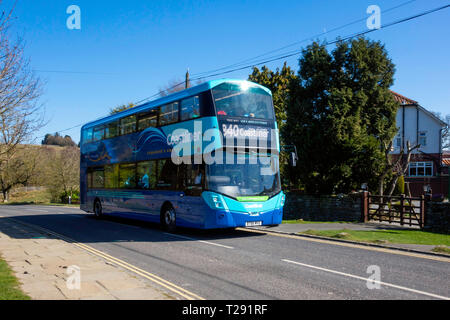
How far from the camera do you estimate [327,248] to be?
11398mm

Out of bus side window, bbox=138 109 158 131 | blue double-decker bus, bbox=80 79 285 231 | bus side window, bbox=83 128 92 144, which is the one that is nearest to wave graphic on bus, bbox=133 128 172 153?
blue double-decker bus, bbox=80 79 285 231

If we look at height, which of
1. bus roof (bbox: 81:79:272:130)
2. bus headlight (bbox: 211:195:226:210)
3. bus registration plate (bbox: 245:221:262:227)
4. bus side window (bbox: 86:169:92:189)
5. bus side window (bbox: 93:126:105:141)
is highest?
bus roof (bbox: 81:79:272:130)

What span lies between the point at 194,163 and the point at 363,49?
57.9 ft

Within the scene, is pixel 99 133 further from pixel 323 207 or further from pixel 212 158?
pixel 323 207

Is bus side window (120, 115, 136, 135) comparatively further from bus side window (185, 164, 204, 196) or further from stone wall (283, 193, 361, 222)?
stone wall (283, 193, 361, 222)

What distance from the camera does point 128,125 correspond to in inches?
700

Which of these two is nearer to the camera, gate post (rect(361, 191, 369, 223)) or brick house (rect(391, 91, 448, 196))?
gate post (rect(361, 191, 369, 223))

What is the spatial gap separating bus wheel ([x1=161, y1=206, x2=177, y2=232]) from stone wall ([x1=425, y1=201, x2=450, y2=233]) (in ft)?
36.6

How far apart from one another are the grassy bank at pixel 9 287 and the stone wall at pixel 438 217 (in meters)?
16.3

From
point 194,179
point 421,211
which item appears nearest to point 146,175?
point 194,179

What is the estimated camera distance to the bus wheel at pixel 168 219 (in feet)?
48.1

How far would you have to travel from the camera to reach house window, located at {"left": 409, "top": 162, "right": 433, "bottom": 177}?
147ft
